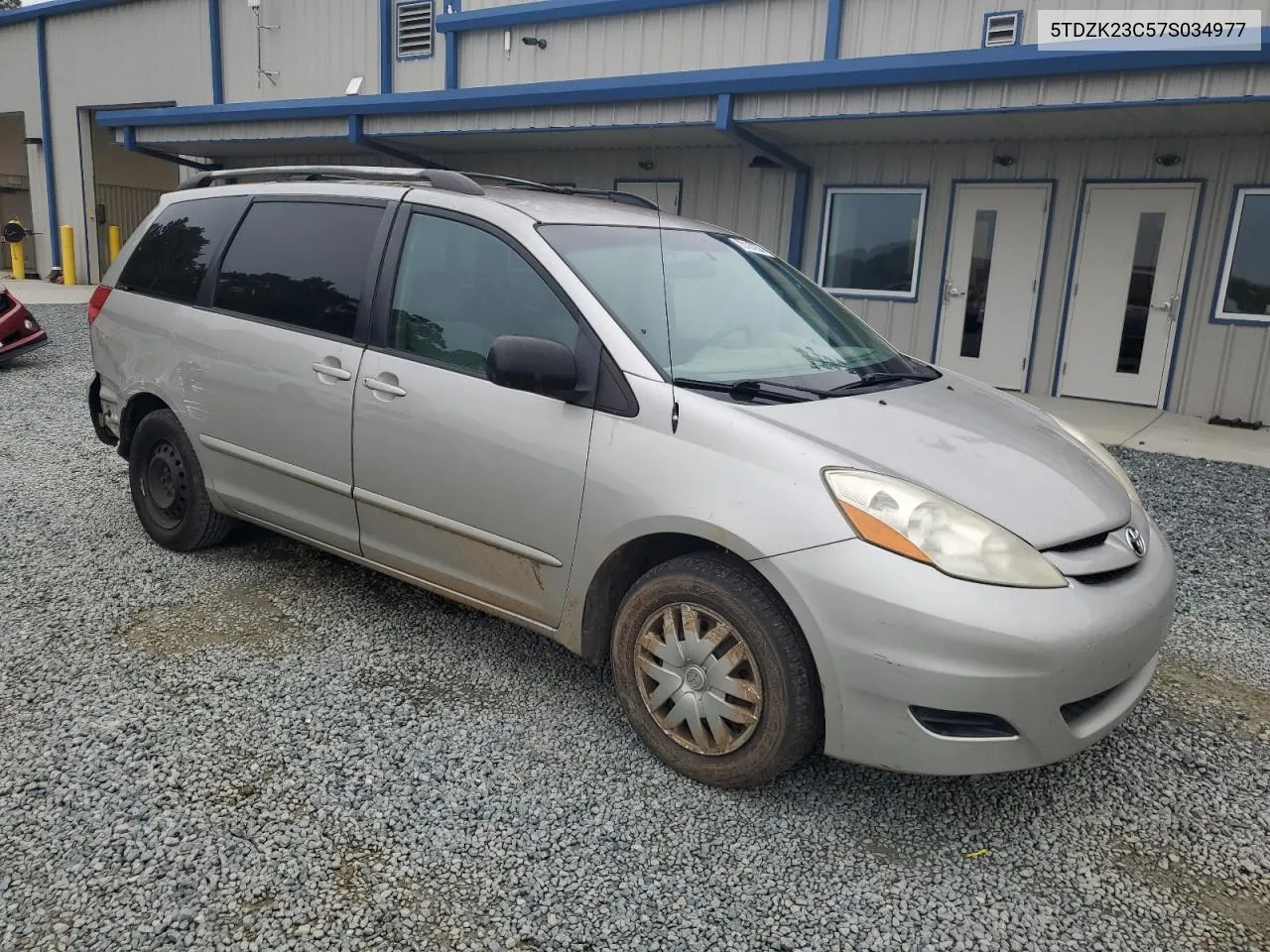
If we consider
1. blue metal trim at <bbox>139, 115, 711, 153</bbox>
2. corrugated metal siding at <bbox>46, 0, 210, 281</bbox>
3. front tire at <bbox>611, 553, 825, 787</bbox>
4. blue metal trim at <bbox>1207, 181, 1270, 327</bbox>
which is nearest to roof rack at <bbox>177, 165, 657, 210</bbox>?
front tire at <bbox>611, 553, 825, 787</bbox>

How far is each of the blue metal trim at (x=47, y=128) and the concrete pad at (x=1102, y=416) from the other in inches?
795

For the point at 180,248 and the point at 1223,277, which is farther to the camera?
the point at 1223,277

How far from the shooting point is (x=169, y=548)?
4605mm

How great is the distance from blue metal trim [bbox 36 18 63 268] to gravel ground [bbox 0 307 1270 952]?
66.2ft

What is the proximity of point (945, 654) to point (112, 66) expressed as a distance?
72.4ft

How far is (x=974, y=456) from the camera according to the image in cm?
285

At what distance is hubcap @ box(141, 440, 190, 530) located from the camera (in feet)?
14.6

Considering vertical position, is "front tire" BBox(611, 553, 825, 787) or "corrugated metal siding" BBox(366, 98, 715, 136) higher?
"corrugated metal siding" BBox(366, 98, 715, 136)

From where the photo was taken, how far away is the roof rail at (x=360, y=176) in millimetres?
3646

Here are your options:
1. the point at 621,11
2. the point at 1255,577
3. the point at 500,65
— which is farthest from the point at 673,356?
the point at 500,65

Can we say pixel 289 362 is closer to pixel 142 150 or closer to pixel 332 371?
pixel 332 371

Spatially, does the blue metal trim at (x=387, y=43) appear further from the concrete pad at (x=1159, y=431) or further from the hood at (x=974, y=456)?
the hood at (x=974, y=456)

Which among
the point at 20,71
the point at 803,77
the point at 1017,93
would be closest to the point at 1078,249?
the point at 1017,93

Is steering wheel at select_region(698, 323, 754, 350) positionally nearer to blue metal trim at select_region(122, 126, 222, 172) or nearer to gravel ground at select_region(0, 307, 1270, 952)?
gravel ground at select_region(0, 307, 1270, 952)
